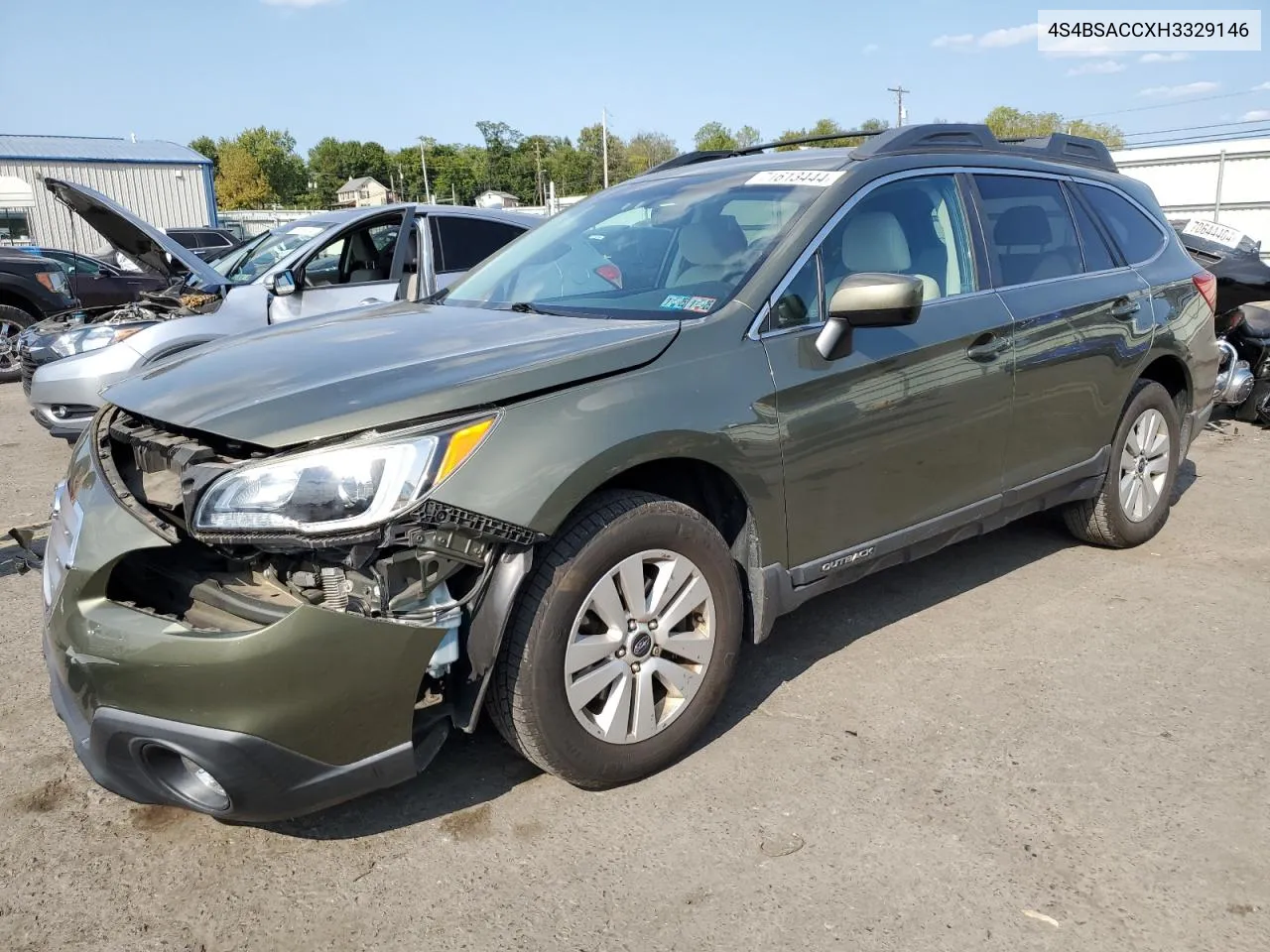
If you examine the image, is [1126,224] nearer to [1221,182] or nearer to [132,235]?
[132,235]

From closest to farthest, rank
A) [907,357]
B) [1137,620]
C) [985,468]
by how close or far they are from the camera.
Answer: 1. [907,357]
2. [985,468]
3. [1137,620]

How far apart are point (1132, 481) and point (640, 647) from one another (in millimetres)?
3074

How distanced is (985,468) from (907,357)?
68 cm

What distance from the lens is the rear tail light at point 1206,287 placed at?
4.83 meters

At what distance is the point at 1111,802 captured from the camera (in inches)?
108

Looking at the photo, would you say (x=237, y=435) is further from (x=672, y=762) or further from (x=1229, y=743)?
(x=1229, y=743)

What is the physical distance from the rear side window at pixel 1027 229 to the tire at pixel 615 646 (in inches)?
73.5

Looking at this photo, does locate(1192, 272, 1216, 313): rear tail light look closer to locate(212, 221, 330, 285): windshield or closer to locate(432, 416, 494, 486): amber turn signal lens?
locate(432, 416, 494, 486): amber turn signal lens

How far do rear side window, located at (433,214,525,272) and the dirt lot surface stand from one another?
174 inches

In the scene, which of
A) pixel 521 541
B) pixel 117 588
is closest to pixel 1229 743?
pixel 521 541

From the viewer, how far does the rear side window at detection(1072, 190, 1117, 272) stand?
4293 millimetres

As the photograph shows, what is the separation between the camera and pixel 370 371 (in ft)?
8.41

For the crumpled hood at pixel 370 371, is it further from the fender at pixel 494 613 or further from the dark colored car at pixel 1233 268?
the dark colored car at pixel 1233 268

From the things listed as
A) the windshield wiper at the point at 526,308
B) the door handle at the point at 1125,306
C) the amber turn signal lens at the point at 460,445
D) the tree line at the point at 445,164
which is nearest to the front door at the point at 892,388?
the windshield wiper at the point at 526,308
